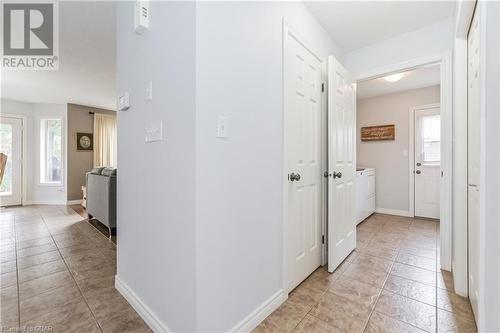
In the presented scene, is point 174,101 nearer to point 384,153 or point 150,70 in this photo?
point 150,70

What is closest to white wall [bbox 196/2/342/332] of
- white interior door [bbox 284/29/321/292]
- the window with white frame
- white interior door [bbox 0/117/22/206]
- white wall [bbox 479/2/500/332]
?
white interior door [bbox 284/29/321/292]

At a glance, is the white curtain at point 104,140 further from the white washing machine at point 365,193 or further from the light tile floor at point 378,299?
the light tile floor at point 378,299

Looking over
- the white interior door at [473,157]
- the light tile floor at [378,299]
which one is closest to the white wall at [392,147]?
the light tile floor at [378,299]

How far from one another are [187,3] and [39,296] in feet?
7.53

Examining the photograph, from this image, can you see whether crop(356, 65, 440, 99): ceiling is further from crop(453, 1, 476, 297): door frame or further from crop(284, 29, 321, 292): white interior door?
crop(284, 29, 321, 292): white interior door

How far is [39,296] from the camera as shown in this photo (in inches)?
67.7

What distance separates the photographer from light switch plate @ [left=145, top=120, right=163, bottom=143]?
51.5 inches

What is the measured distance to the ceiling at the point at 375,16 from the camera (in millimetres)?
1995

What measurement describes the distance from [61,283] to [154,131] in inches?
65.1

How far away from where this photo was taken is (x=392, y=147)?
4434 mm

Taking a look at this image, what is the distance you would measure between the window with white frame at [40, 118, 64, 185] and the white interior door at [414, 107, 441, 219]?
7.96 metres

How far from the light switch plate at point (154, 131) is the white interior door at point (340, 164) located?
58.1 inches

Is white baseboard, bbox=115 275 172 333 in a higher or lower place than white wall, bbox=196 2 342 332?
lower

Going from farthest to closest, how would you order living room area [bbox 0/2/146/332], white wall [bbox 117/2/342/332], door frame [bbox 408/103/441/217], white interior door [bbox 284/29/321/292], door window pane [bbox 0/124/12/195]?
door window pane [bbox 0/124/12/195] → door frame [bbox 408/103/441/217] → white interior door [bbox 284/29/321/292] → living room area [bbox 0/2/146/332] → white wall [bbox 117/2/342/332]
